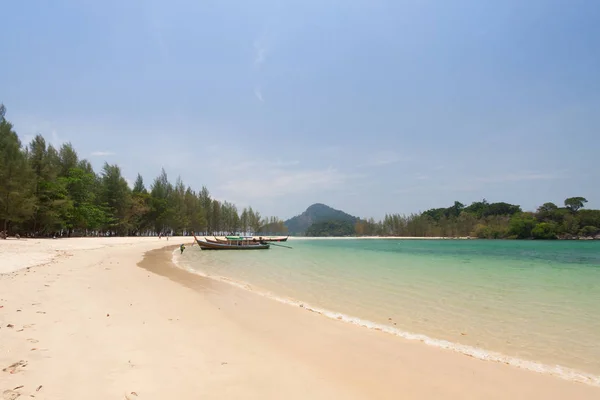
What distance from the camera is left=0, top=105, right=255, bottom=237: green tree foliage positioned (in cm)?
2855

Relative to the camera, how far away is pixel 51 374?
3.08m

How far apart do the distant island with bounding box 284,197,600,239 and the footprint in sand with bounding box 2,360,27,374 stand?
10270cm

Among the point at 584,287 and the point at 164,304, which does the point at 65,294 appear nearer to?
the point at 164,304

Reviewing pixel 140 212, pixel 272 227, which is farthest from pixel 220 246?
pixel 272 227

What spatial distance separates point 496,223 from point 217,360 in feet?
364

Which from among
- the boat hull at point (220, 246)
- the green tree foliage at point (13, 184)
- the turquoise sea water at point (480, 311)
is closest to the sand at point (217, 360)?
the turquoise sea water at point (480, 311)

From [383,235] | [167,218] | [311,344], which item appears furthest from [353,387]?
[383,235]

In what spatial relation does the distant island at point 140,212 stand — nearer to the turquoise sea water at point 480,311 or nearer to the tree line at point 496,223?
the tree line at point 496,223

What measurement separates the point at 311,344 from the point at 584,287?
1268 cm

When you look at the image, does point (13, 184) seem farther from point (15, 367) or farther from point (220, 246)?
point (15, 367)

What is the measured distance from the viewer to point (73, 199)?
127 ft

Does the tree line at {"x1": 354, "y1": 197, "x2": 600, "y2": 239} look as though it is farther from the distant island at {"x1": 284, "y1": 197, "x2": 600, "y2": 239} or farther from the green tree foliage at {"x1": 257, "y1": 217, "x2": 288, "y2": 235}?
the green tree foliage at {"x1": 257, "y1": 217, "x2": 288, "y2": 235}

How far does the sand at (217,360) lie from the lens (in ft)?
9.96

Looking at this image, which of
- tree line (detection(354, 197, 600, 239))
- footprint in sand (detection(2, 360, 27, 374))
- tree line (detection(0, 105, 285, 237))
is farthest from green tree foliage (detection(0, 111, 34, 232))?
tree line (detection(354, 197, 600, 239))
